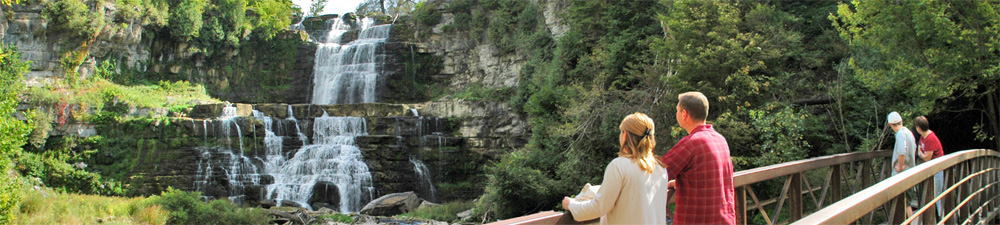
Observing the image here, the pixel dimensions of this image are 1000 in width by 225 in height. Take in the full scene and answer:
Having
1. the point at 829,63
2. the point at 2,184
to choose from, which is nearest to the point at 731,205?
the point at 829,63

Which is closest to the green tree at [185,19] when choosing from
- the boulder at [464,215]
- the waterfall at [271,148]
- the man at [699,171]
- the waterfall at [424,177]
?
the waterfall at [271,148]

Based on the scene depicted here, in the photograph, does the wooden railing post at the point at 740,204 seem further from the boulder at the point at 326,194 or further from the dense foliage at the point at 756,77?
the boulder at the point at 326,194

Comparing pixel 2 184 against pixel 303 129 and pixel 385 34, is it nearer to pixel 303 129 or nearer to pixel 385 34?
pixel 303 129

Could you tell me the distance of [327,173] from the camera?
2081cm

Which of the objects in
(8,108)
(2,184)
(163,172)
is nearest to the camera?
(2,184)

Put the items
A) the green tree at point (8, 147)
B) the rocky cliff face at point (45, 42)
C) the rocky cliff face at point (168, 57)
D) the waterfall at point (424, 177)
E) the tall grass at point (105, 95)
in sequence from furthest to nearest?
the rocky cliff face at point (168, 57) → the rocky cliff face at point (45, 42) → the tall grass at point (105, 95) → the waterfall at point (424, 177) → the green tree at point (8, 147)

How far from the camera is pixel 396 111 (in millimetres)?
23406

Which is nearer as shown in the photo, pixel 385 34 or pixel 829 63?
pixel 829 63

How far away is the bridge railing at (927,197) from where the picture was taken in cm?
230

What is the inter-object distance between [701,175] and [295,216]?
50.0 ft

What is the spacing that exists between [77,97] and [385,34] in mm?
13577

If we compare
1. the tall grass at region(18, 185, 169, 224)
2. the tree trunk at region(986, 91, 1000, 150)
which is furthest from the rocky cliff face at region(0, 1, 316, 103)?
the tree trunk at region(986, 91, 1000, 150)

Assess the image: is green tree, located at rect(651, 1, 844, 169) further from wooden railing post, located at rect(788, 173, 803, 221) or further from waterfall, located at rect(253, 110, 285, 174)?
waterfall, located at rect(253, 110, 285, 174)

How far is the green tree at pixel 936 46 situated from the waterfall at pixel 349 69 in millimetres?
22423
